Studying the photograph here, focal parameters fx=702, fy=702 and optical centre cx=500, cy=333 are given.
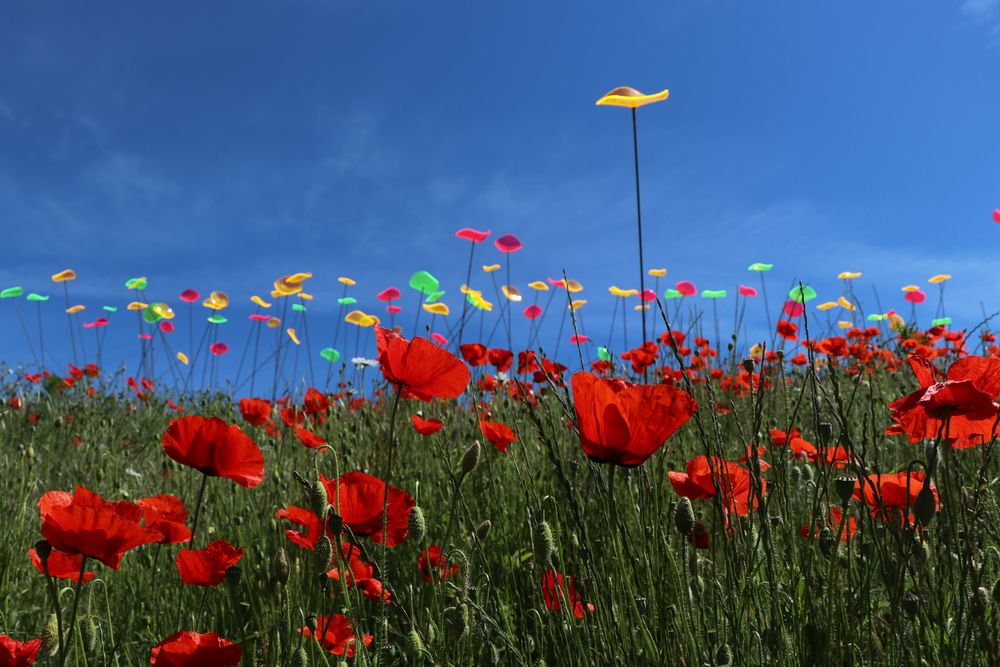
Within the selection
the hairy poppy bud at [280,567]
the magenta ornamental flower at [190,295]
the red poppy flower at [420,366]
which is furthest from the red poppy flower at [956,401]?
the magenta ornamental flower at [190,295]

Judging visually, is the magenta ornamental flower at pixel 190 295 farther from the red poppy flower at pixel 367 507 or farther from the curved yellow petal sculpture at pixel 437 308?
the red poppy flower at pixel 367 507

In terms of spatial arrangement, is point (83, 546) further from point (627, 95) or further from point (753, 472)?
point (627, 95)

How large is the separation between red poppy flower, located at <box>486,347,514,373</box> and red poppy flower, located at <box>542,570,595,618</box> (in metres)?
1.43

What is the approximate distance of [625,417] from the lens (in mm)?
1007

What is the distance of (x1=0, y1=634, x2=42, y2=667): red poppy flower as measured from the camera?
106 cm

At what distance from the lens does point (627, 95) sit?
214 cm

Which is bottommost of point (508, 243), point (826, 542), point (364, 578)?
point (364, 578)

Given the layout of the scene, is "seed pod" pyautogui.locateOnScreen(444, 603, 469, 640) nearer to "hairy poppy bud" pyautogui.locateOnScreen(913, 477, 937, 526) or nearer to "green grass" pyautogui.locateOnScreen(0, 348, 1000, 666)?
"green grass" pyautogui.locateOnScreen(0, 348, 1000, 666)

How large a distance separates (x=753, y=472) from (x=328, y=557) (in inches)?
28.1

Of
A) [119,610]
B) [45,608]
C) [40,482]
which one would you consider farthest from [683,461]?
[40,482]

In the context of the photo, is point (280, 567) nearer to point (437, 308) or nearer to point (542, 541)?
point (542, 541)

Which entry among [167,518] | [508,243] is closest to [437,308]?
[508,243]

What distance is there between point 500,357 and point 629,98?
127 centimetres

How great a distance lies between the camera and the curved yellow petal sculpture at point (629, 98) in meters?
2.09
